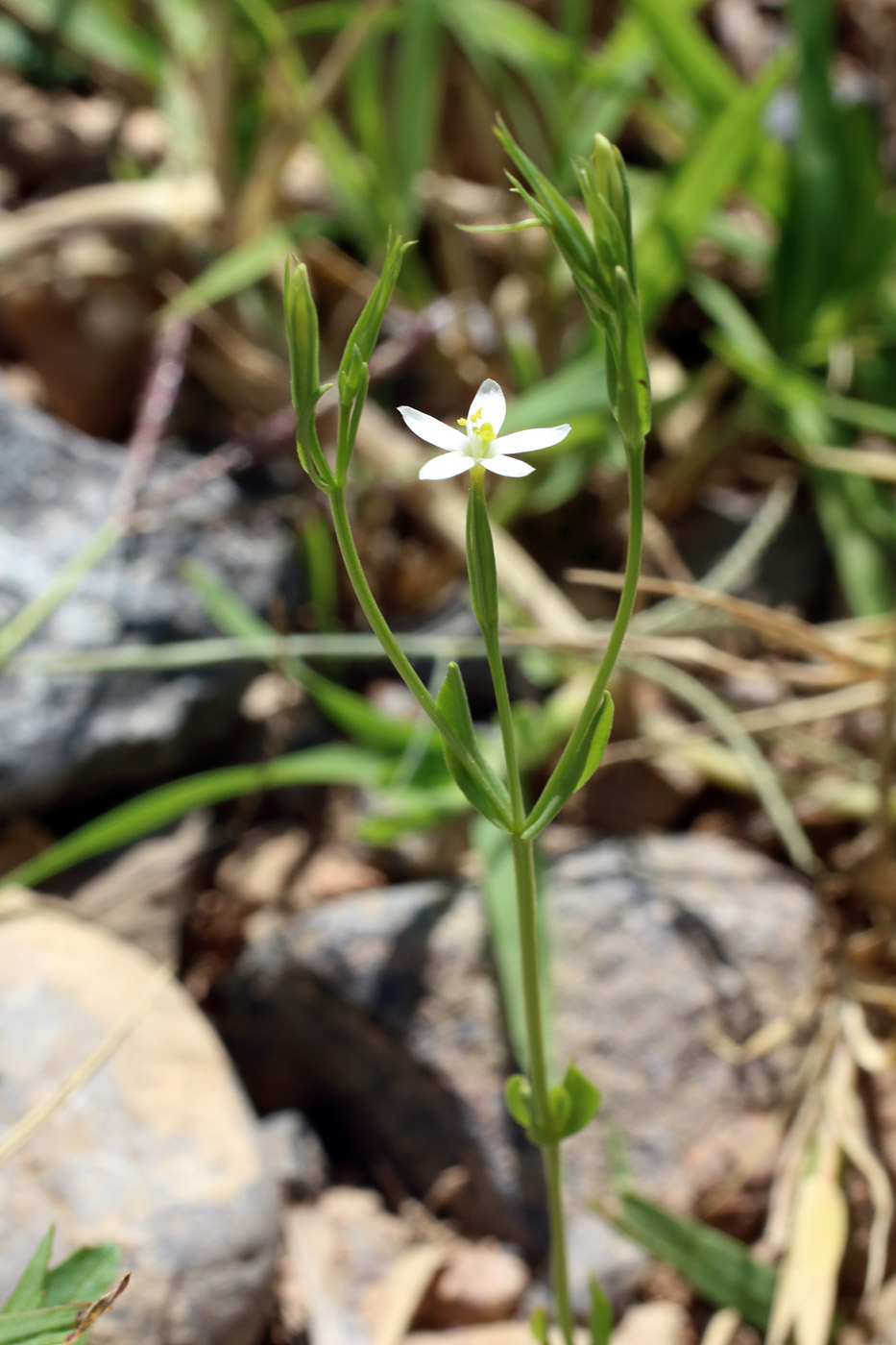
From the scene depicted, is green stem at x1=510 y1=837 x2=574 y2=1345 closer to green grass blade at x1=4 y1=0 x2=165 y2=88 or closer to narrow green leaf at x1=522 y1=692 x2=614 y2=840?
narrow green leaf at x1=522 y1=692 x2=614 y2=840

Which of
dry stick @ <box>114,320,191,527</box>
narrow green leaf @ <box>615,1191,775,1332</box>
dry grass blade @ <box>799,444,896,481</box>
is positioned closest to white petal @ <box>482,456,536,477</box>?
narrow green leaf @ <box>615,1191,775,1332</box>

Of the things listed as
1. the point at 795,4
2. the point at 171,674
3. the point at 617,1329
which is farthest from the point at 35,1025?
the point at 795,4

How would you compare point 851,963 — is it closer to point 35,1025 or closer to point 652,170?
point 35,1025

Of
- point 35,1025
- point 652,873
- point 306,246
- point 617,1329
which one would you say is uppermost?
point 306,246

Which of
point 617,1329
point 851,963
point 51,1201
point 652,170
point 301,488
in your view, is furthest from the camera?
point 652,170

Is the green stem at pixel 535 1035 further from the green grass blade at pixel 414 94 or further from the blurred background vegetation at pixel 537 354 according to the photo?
the green grass blade at pixel 414 94

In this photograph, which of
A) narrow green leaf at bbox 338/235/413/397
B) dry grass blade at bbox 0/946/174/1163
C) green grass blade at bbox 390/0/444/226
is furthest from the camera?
green grass blade at bbox 390/0/444/226

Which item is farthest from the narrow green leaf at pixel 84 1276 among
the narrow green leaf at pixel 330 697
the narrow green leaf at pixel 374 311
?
the narrow green leaf at pixel 330 697
